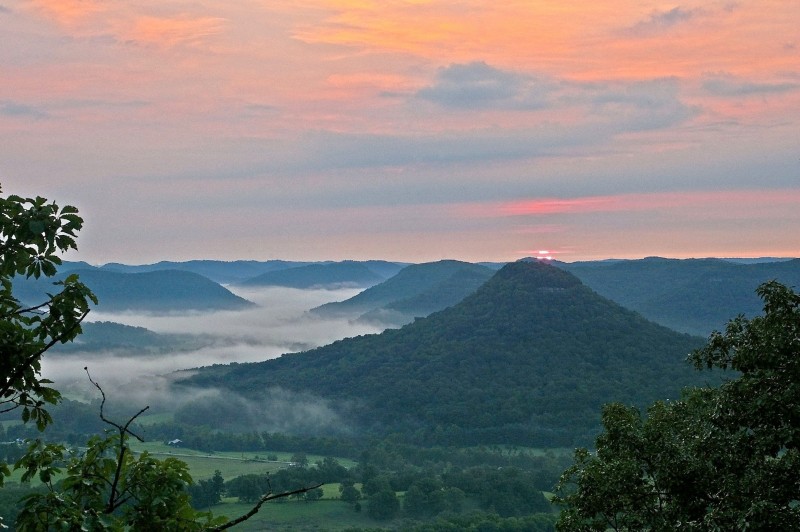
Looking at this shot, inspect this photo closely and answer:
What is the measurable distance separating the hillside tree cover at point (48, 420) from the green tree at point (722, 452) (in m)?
11.4

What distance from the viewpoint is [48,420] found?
10.2 metres

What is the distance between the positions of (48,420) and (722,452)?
14.9m

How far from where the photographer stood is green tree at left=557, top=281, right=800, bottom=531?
53.8 feet

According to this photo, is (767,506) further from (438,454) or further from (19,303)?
(438,454)

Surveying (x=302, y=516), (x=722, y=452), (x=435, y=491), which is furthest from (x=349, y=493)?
(x=722, y=452)

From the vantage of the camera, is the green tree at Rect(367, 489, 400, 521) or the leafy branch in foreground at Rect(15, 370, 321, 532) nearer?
the leafy branch in foreground at Rect(15, 370, 321, 532)

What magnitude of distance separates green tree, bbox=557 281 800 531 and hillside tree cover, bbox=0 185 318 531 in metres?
11.4

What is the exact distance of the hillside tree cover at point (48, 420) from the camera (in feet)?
30.1

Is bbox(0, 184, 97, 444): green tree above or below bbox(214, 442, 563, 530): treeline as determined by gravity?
above

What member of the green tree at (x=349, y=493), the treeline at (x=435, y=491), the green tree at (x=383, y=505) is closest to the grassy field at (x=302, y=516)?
the green tree at (x=349, y=493)

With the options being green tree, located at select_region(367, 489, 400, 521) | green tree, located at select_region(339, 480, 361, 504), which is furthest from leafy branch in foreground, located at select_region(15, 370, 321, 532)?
green tree, located at select_region(339, 480, 361, 504)

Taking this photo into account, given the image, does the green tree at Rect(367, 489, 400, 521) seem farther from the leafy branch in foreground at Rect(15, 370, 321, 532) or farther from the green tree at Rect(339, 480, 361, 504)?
the leafy branch in foreground at Rect(15, 370, 321, 532)

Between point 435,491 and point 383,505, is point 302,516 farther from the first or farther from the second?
point 435,491

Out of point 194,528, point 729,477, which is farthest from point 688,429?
point 194,528
